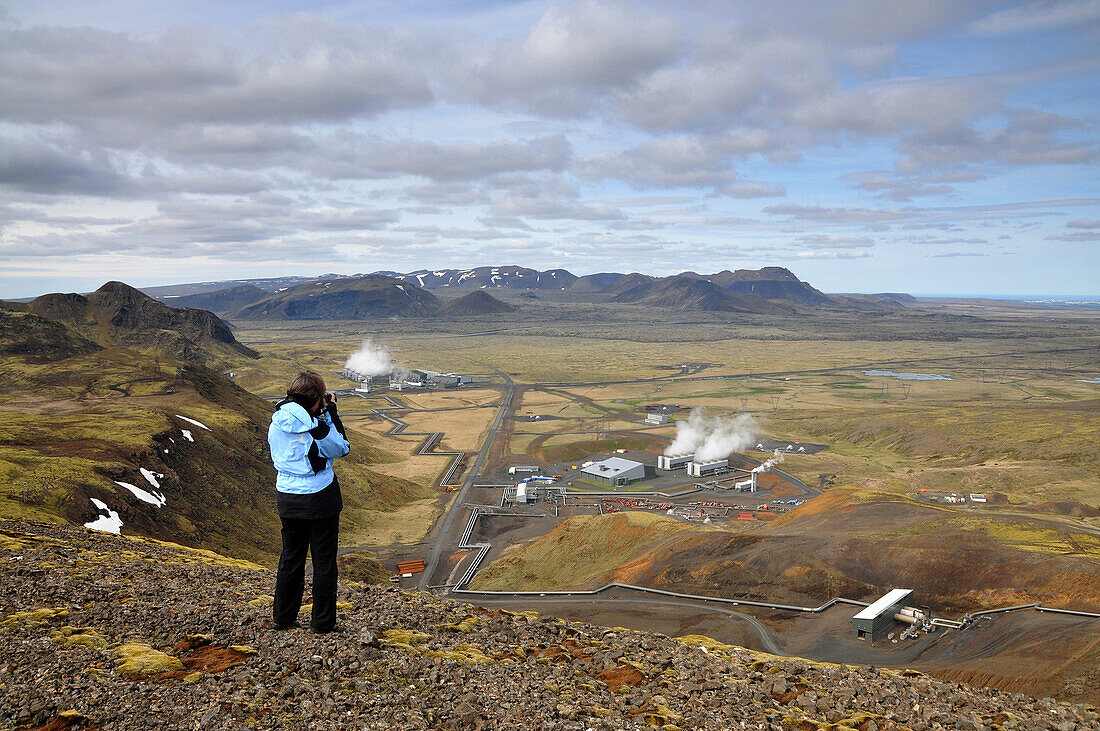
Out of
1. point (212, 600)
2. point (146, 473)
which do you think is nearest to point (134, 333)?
point (146, 473)

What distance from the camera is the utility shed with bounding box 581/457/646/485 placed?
75.9 metres


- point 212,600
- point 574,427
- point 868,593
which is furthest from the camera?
point 574,427

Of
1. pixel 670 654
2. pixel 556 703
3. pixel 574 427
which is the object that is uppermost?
pixel 556 703

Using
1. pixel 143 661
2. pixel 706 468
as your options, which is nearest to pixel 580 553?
pixel 706 468

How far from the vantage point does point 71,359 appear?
90688 mm

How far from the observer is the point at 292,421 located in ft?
29.6

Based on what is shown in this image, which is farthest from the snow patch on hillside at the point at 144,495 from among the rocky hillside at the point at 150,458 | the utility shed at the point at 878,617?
the utility shed at the point at 878,617

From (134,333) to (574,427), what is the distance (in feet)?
386

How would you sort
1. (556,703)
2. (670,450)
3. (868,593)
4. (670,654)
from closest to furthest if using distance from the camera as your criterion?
(556,703) → (670,654) → (868,593) → (670,450)

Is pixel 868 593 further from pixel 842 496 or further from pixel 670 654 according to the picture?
pixel 670 654

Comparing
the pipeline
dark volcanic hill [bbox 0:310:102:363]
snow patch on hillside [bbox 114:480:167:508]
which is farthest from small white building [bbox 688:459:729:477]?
dark volcanic hill [bbox 0:310:102:363]

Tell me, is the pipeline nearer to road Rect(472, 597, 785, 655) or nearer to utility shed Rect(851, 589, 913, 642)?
road Rect(472, 597, 785, 655)

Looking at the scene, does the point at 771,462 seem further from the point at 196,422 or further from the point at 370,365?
the point at 370,365

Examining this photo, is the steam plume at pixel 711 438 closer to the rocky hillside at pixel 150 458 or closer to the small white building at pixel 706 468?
the small white building at pixel 706 468
